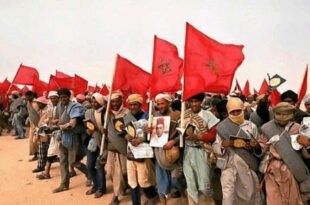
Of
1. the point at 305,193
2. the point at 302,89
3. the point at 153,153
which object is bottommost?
the point at 305,193

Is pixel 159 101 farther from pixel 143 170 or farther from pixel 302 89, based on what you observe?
pixel 302 89

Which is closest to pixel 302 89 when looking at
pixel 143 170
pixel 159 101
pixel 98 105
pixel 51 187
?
pixel 159 101

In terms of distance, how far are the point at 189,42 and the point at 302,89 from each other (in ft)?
8.23

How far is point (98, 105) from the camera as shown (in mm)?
5961

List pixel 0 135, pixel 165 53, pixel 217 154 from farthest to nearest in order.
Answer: pixel 0 135, pixel 165 53, pixel 217 154

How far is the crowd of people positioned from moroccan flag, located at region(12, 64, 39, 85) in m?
4.44

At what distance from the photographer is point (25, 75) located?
10.5 metres

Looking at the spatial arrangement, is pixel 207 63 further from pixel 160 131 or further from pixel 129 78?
pixel 129 78

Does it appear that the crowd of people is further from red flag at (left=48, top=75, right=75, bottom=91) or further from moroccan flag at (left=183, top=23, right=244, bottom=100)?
red flag at (left=48, top=75, right=75, bottom=91)

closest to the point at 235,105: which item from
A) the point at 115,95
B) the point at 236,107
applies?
the point at 236,107

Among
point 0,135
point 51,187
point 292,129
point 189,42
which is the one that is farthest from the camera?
point 0,135

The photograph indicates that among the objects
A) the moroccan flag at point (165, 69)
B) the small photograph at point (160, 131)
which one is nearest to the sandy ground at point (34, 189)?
the small photograph at point (160, 131)

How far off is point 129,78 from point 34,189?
3271 millimetres

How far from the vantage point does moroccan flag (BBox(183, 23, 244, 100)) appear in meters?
4.41
